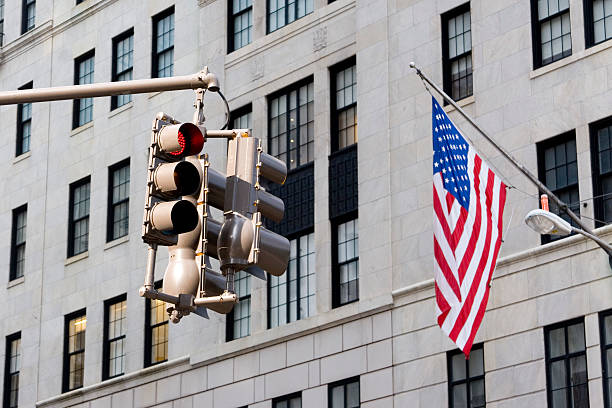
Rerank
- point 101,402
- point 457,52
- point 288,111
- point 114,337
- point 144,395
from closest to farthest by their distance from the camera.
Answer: point 457,52 → point 288,111 → point 144,395 → point 101,402 → point 114,337

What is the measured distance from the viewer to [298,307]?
35.5 metres

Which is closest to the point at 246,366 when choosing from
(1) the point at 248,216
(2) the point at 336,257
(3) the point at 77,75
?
(2) the point at 336,257

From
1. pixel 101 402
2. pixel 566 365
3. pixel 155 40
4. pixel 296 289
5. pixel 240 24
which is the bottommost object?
pixel 566 365

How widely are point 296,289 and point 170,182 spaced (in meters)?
26.5

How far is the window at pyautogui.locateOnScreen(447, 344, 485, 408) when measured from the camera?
3034 cm

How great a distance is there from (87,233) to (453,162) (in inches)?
846

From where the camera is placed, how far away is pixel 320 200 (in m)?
35.4

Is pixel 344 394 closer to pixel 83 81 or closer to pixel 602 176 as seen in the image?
pixel 602 176

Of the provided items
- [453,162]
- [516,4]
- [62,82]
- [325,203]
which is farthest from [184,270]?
[62,82]

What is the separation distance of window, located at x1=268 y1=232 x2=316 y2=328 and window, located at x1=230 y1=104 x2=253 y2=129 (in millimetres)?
4168

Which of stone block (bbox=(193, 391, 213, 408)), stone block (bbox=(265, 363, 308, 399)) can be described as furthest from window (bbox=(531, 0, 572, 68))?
stone block (bbox=(193, 391, 213, 408))

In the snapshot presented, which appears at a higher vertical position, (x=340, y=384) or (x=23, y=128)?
(x=23, y=128)

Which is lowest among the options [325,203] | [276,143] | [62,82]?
[325,203]

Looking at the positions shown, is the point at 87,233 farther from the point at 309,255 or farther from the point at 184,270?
the point at 184,270
